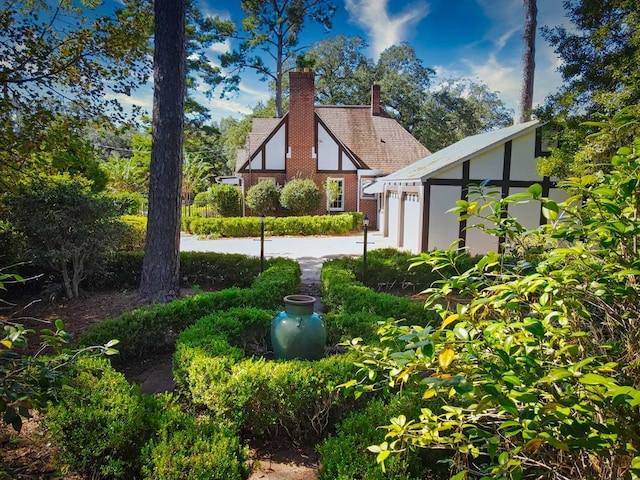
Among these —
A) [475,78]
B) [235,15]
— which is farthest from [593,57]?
[475,78]

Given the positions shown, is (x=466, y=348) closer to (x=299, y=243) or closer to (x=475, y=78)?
(x=299, y=243)

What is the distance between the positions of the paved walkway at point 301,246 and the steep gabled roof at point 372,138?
563 centimetres

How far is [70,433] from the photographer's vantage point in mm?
2740

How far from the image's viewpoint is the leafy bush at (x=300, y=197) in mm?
18734

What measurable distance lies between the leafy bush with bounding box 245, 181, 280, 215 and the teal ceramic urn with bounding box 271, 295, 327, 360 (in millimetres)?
15034

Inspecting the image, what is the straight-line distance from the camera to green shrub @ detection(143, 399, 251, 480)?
7.64ft

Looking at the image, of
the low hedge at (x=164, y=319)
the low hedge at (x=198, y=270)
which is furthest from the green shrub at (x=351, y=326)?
the low hedge at (x=198, y=270)

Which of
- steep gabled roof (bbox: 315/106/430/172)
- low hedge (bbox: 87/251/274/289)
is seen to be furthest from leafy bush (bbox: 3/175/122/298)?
steep gabled roof (bbox: 315/106/430/172)

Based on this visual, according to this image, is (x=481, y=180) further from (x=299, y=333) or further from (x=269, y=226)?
(x=269, y=226)

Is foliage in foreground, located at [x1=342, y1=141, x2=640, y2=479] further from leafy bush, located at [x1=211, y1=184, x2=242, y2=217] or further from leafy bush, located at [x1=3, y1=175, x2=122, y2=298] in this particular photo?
leafy bush, located at [x1=211, y1=184, x2=242, y2=217]

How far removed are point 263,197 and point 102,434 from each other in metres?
16.8

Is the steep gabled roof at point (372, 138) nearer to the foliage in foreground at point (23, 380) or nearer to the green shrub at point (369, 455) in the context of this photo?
the green shrub at point (369, 455)

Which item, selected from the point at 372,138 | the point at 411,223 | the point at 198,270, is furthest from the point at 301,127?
the point at 198,270

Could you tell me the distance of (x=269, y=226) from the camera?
17531 millimetres
